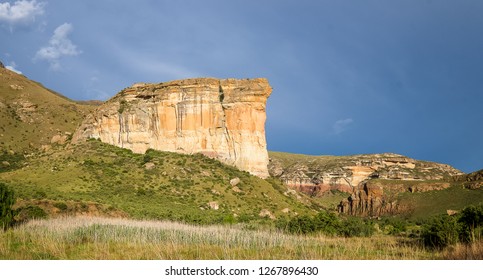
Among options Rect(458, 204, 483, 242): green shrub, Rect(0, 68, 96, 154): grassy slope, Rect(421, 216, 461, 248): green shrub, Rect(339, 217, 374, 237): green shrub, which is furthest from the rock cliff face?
Rect(421, 216, 461, 248): green shrub

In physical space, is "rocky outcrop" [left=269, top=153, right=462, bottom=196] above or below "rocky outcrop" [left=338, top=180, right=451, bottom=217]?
above

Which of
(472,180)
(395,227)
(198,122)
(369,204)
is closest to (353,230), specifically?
(395,227)

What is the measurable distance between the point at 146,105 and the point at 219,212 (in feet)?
82.3

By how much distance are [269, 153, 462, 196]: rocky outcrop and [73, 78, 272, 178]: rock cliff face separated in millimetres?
47395

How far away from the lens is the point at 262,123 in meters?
62.3

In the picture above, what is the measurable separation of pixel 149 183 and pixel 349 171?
235 feet

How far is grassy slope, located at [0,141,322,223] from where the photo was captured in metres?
43.4

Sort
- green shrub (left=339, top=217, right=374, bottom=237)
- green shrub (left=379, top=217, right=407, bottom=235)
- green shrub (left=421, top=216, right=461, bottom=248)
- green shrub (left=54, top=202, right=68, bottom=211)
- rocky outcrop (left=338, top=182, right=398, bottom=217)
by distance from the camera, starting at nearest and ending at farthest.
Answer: green shrub (left=421, top=216, right=461, bottom=248) → green shrub (left=339, top=217, right=374, bottom=237) → green shrub (left=54, top=202, right=68, bottom=211) → green shrub (left=379, top=217, right=407, bottom=235) → rocky outcrop (left=338, top=182, right=398, bottom=217)

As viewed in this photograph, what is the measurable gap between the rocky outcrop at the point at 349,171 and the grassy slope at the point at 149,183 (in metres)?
48.5

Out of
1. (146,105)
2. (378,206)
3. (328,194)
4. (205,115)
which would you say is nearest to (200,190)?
(205,115)

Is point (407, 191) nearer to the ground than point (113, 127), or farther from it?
nearer to the ground

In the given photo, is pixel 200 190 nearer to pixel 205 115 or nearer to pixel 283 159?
pixel 205 115

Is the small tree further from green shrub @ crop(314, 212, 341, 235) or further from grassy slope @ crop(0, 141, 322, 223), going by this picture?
green shrub @ crop(314, 212, 341, 235)

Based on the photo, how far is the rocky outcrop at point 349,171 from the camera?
333 feet
